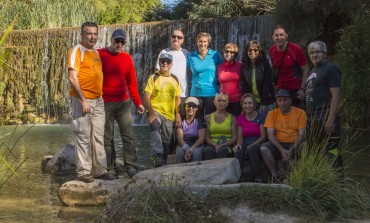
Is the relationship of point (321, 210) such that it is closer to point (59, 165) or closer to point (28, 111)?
point (59, 165)

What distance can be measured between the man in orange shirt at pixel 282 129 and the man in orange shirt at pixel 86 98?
172 cm

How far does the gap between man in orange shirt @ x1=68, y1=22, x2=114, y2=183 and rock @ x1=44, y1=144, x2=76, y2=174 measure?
2.31 m

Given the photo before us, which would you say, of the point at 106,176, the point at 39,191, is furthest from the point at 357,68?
the point at 39,191

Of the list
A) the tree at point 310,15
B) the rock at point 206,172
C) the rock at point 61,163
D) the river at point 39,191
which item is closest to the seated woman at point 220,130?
the rock at point 206,172

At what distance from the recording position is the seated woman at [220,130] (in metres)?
7.61

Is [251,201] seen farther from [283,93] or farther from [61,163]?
[61,163]

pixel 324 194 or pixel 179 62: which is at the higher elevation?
pixel 179 62

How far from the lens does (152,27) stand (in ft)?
72.9

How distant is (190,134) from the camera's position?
25.8ft

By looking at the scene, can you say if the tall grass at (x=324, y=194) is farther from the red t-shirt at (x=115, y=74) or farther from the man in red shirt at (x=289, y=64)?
the red t-shirt at (x=115, y=74)

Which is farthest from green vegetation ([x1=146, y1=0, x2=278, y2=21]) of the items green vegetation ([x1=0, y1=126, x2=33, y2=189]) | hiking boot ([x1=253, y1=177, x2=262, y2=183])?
hiking boot ([x1=253, y1=177, x2=262, y2=183])

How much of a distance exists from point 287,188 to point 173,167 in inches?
59.7

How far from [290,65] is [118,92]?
6.42ft

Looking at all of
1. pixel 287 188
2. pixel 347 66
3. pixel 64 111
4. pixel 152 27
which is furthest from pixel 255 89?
pixel 64 111
